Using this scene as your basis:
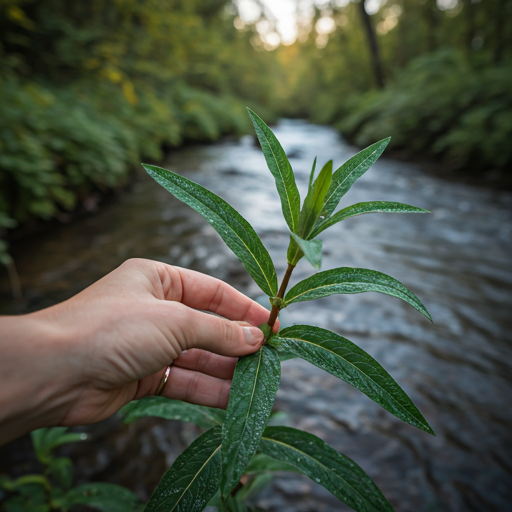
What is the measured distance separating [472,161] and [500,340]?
7.66 metres

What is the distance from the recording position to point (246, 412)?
77 centimetres

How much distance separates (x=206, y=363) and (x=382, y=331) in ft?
8.99

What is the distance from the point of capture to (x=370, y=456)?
2264mm

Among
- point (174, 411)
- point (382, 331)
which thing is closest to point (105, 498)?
point (174, 411)

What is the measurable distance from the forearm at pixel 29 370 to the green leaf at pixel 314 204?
0.71 metres

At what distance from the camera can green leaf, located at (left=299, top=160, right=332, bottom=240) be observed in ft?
2.72

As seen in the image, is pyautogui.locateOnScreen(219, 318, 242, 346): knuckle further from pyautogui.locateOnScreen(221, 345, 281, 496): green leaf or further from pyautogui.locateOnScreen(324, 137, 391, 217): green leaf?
pyautogui.locateOnScreen(324, 137, 391, 217): green leaf

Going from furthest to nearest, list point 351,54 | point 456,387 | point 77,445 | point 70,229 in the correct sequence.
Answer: point 351,54 → point 70,229 → point 456,387 → point 77,445

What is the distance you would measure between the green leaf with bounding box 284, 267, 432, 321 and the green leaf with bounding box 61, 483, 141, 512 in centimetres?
123

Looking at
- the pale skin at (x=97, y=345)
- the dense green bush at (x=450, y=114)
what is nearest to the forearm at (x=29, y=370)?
the pale skin at (x=97, y=345)

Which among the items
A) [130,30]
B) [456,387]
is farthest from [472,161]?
[130,30]

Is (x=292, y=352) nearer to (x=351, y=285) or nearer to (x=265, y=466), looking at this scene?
(x=351, y=285)

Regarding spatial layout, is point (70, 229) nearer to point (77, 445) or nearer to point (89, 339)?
point (77, 445)

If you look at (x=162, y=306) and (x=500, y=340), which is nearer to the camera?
(x=162, y=306)
